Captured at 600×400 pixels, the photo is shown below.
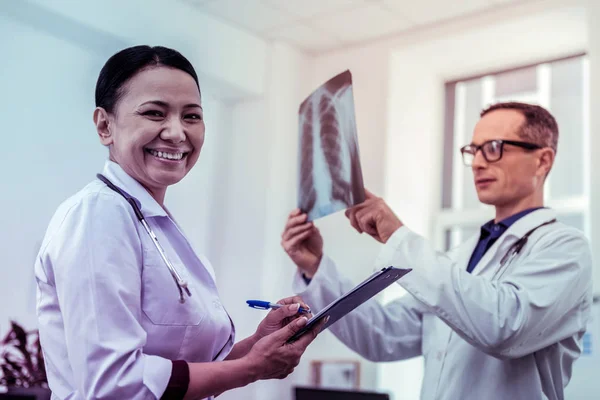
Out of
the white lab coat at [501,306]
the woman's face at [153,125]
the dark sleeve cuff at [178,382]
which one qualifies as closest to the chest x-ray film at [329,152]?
the white lab coat at [501,306]

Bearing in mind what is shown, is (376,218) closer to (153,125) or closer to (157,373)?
(153,125)

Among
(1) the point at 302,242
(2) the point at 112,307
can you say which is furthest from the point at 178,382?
(1) the point at 302,242

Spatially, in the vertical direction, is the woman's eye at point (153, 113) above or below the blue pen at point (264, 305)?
above

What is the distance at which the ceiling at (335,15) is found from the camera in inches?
147

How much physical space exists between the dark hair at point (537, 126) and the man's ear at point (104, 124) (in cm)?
129

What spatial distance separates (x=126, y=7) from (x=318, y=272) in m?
2.07

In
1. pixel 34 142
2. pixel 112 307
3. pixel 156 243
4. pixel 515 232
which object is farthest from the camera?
pixel 34 142

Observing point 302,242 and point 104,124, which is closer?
point 104,124

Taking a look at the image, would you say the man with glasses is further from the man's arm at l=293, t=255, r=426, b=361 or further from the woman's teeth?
the woman's teeth

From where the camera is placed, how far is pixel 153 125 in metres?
1.22

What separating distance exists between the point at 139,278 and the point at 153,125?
0.27 m

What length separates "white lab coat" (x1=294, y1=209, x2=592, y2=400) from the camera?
1.71 meters

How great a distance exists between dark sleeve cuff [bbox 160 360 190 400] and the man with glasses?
2.65ft

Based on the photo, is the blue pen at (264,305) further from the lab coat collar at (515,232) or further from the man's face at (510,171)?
the man's face at (510,171)
